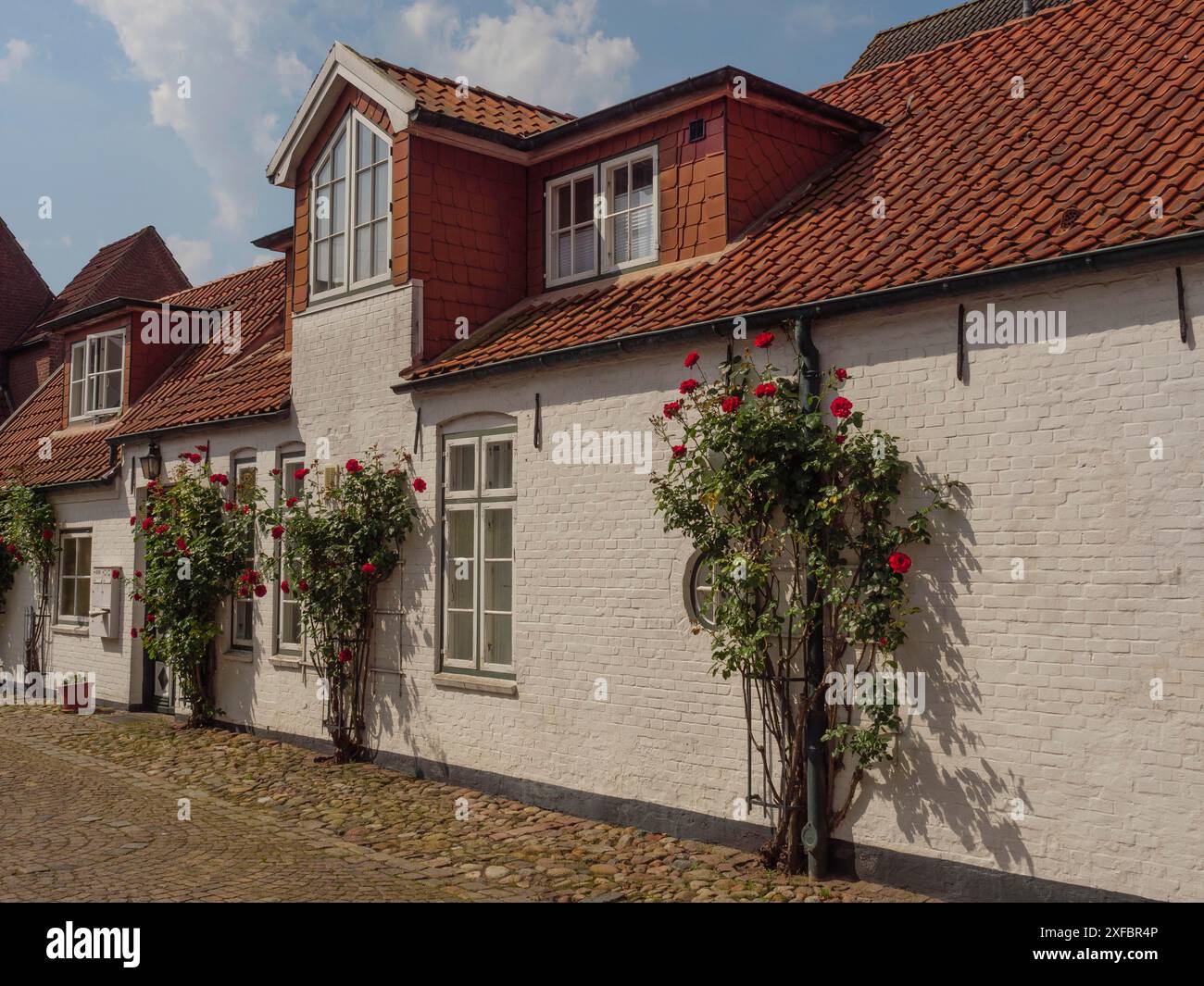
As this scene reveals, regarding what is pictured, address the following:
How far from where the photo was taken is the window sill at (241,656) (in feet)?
40.2

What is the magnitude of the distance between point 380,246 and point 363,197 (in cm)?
66

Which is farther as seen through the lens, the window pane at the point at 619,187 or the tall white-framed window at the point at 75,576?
the tall white-framed window at the point at 75,576

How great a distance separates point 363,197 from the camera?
11.2m

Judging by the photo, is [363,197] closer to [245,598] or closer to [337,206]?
[337,206]

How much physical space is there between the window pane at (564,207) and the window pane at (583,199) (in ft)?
0.24

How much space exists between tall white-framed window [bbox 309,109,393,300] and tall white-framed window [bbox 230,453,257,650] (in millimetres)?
2210

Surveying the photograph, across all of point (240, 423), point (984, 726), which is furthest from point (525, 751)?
point (240, 423)

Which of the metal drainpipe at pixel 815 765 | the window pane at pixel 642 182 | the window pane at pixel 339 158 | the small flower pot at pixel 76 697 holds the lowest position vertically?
the small flower pot at pixel 76 697

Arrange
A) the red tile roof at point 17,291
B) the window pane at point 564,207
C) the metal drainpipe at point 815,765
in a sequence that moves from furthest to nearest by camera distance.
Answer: the red tile roof at point 17,291 < the window pane at point 564,207 < the metal drainpipe at point 815,765

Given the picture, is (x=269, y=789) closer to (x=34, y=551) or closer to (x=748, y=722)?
(x=748, y=722)

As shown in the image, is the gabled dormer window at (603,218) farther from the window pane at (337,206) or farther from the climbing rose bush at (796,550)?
the climbing rose bush at (796,550)

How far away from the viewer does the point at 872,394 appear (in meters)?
6.82

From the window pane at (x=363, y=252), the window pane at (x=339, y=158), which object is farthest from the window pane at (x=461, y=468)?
the window pane at (x=339, y=158)
